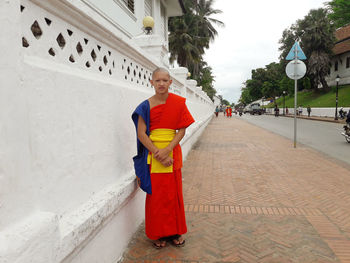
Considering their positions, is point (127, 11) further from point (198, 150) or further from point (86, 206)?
point (86, 206)

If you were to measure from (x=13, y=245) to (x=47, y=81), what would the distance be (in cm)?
98

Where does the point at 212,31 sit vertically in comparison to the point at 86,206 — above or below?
above

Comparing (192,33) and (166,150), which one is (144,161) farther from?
(192,33)

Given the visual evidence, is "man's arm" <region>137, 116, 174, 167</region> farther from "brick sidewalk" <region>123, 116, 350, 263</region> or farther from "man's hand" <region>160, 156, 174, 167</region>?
"brick sidewalk" <region>123, 116, 350, 263</region>

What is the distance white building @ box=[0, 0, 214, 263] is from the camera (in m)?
1.29

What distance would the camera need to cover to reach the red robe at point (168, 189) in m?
2.66

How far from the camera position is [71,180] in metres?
2.01

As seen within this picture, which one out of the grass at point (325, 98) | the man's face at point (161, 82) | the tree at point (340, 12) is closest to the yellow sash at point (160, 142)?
the man's face at point (161, 82)

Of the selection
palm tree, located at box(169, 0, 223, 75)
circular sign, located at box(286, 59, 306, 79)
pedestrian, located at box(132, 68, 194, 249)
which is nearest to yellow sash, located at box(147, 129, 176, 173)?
pedestrian, located at box(132, 68, 194, 249)

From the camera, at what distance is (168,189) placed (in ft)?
8.97

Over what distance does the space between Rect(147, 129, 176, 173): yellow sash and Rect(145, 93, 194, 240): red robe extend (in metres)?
0.04

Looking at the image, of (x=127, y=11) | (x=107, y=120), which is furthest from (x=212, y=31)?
(x=107, y=120)

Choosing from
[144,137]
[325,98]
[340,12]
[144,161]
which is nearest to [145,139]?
[144,137]

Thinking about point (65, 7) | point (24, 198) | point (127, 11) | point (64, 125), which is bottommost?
point (24, 198)
